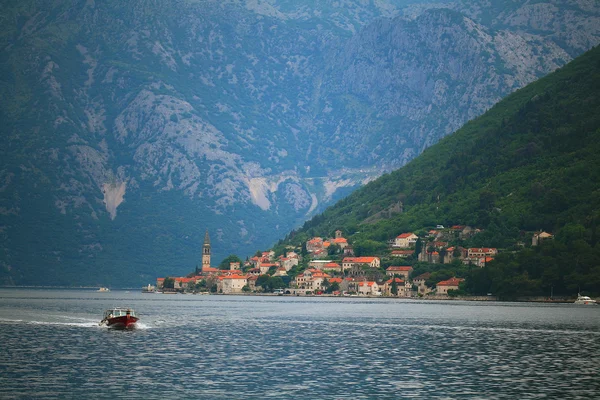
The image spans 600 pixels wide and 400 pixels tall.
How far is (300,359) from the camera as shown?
288 feet

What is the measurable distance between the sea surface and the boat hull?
4.66 ft

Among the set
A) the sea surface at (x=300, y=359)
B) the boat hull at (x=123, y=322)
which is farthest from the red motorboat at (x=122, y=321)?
the sea surface at (x=300, y=359)

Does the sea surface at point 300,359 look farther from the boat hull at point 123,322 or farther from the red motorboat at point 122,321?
the boat hull at point 123,322

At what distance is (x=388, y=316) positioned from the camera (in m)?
159

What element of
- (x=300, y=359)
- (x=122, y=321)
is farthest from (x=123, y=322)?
(x=300, y=359)

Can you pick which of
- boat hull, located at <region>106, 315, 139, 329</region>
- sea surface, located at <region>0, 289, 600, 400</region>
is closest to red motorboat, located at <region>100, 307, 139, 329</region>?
boat hull, located at <region>106, 315, 139, 329</region>

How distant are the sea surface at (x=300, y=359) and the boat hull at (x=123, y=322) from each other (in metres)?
1.42

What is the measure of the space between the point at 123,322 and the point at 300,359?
138 feet

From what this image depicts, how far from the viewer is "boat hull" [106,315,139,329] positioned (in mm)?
123562

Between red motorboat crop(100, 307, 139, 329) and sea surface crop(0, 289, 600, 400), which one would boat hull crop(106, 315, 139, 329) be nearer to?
red motorboat crop(100, 307, 139, 329)

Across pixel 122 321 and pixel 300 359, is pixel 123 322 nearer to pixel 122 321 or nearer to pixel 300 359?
pixel 122 321

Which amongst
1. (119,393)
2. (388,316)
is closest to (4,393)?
(119,393)

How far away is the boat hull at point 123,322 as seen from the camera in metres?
124

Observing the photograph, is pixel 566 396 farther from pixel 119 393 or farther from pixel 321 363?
pixel 119 393
